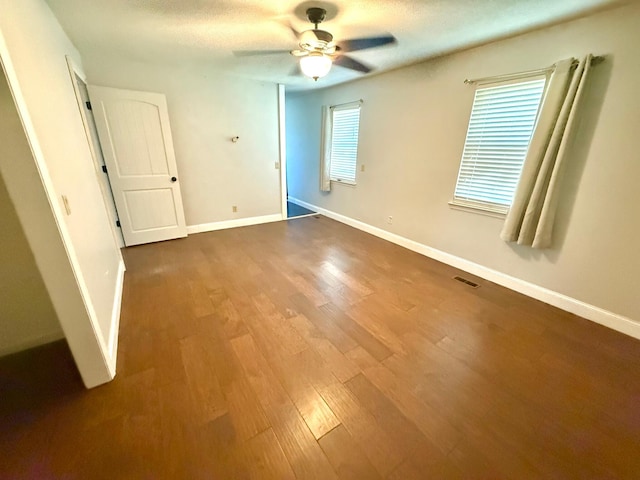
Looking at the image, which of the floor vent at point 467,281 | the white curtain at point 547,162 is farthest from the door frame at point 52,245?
the white curtain at point 547,162

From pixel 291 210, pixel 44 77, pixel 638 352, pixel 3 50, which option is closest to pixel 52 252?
pixel 3 50

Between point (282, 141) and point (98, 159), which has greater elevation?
point (282, 141)

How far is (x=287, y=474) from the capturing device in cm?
116

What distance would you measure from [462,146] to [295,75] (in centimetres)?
257

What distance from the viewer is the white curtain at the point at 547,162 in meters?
2.09

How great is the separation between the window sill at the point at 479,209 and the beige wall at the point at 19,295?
154 inches

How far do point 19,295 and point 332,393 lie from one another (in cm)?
223

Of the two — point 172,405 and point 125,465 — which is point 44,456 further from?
point 172,405

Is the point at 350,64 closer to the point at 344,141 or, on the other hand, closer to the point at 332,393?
the point at 344,141

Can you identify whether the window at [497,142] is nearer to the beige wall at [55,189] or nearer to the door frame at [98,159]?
the beige wall at [55,189]

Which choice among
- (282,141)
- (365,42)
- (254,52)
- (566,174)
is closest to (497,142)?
(566,174)

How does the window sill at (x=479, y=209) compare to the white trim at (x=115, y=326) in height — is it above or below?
above

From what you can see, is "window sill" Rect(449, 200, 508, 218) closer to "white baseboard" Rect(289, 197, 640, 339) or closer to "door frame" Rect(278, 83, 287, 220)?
"white baseboard" Rect(289, 197, 640, 339)

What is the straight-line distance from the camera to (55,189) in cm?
138
